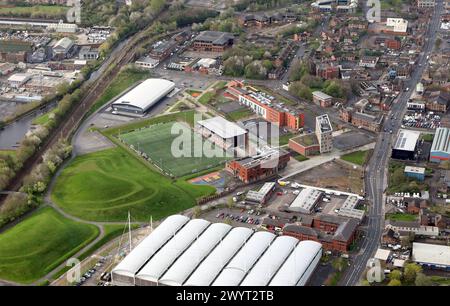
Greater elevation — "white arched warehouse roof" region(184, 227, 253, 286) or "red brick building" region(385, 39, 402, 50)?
"red brick building" region(385, 39, 402, 50)

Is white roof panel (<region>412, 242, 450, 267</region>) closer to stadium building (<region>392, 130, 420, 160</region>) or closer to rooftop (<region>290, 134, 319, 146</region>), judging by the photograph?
stadium building (<region>392, 130, 420, 160</region>)

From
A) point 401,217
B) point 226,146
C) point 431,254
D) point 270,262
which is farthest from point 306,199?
point 226,146

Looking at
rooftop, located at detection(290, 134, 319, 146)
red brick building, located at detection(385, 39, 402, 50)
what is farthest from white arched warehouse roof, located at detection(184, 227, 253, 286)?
red brick building, located at detection(385, 39, 402, 50)

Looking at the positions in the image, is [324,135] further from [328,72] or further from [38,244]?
[38,244]

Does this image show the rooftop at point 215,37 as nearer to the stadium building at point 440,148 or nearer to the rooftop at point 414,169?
the stadium building at point 440,148

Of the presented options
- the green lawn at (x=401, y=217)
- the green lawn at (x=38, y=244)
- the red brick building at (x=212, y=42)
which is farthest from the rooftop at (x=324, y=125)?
the red brick building at (x=212, y=42)
